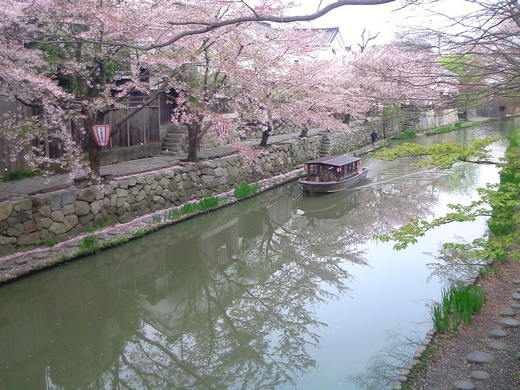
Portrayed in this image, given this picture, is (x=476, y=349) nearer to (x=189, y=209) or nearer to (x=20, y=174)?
(x=189, y=209)

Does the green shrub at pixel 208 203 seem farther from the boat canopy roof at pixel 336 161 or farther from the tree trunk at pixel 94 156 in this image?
the boat canopy roof at pixel 336 161

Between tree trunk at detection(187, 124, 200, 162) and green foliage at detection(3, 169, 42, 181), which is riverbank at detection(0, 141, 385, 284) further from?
green foliage at detection(3, 169, 42, 181)

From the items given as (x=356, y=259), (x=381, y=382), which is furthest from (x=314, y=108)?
(x=381, y=382)

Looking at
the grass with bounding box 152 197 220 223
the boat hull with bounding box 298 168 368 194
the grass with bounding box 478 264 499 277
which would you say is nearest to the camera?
the grass with bounding box 478 264 499 277

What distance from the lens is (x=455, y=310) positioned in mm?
5832

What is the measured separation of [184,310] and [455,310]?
4189 millimetres

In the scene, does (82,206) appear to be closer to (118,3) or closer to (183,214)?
(183,214)

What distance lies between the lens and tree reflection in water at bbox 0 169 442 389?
19.5 ft

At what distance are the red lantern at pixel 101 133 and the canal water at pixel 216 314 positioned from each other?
2.34 metres

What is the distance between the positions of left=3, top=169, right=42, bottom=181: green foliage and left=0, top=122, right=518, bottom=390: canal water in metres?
3.11

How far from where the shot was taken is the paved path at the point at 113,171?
9.72m

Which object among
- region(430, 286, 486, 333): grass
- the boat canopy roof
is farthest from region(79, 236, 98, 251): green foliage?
the boat canopy roof

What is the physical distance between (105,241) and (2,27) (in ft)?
14.5

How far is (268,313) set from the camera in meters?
7.48
